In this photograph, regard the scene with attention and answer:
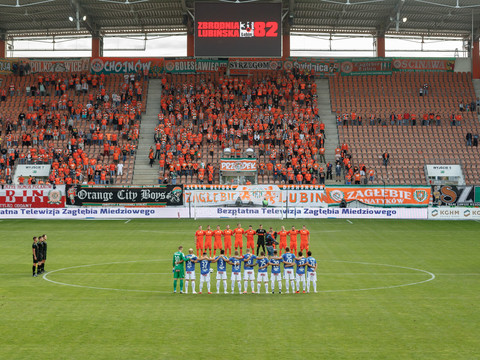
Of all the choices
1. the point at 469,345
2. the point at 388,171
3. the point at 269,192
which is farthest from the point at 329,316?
the point at 388,171

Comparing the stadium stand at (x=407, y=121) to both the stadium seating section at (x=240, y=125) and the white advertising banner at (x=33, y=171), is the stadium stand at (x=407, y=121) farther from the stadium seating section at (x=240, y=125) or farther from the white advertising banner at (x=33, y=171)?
the white advertising banner at (x=33, y=171)

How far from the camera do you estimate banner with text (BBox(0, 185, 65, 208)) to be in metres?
47.8

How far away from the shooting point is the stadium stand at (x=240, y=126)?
51438 millimetres

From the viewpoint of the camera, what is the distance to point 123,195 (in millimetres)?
47719

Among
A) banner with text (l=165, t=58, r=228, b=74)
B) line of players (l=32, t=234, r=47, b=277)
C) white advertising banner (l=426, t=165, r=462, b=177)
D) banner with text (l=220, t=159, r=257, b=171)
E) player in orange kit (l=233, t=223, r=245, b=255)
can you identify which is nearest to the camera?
line of players (l=32, t=234, r=47, b=277)

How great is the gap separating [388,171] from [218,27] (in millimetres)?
18980

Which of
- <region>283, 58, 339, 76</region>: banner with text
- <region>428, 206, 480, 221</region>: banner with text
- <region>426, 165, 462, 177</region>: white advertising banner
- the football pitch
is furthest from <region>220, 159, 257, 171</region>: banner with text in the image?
the football pitch

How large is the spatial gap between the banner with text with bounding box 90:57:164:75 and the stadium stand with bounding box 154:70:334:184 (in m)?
1.81

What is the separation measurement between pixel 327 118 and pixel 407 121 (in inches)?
290

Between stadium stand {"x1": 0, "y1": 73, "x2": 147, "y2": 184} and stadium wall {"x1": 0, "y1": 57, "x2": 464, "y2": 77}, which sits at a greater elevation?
stadium wall {"x1": 0, "y1": 57, "x2": 464, "y2": 77}

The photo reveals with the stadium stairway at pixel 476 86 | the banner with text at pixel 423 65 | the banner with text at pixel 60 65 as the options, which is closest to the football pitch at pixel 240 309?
the stadium stairway at pixel 476 86

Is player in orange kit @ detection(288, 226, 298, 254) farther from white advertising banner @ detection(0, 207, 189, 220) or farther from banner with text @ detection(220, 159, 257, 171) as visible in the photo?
banner with text @ detection(220, 159, 257, 171)

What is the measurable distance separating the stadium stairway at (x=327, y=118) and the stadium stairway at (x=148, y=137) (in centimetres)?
1456

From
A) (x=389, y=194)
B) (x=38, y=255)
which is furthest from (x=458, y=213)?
(x=38, y=255)
